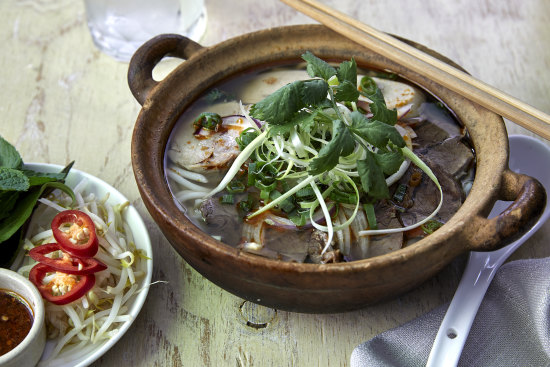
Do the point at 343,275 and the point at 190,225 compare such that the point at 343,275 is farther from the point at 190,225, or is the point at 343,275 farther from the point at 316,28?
the point at 316,28

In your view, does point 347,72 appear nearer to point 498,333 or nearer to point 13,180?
point 498,333

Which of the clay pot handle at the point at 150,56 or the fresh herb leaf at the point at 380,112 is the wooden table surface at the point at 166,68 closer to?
the clay pot handle at the point at 150,56

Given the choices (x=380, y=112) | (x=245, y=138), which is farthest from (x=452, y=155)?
(x=245, y=138)

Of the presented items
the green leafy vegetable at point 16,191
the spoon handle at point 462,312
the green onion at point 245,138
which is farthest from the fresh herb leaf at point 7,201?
the spoon handle at point 462,312

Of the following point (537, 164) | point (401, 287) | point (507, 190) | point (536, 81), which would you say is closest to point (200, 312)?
point (401, 287)

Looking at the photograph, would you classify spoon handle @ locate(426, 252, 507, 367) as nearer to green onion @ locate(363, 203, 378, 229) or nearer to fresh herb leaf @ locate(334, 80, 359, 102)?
green onion @ locate(363, 203, 378, 229)

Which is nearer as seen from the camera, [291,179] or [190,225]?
[190,225]

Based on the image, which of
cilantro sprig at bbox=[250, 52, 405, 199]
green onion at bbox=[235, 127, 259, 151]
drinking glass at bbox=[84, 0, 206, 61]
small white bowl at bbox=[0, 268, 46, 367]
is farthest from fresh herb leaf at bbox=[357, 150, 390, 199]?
drinking glass at bbox=[84, 0, 206, 61]
